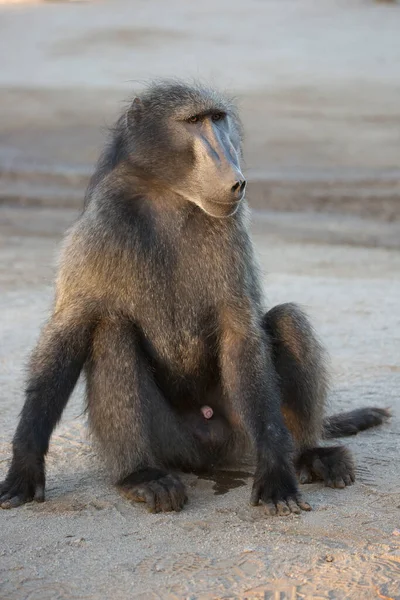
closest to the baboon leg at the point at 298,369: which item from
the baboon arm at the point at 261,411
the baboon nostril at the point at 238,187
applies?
the baboon arm at the point at 261,411

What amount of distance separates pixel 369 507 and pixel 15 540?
1.23m

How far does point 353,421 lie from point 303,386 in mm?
731

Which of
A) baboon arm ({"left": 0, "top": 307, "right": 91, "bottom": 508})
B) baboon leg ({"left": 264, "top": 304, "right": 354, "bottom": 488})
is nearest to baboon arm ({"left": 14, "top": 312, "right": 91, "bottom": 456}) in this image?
baboon arm ({"left": 0, "top": 307, "right": 91, "bottom": 508})

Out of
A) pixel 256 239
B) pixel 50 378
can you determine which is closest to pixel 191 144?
pixel 50 378

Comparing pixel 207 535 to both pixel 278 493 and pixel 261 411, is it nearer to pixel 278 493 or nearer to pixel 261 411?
pixel 278 493

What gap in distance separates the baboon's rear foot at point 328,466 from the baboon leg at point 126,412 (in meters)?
0.54

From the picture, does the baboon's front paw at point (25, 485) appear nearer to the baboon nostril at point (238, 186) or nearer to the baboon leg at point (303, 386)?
the baboon leg at point (303, 386)

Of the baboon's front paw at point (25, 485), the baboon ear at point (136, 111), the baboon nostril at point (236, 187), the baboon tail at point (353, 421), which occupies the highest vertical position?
the baboon ear at point (136, 111)

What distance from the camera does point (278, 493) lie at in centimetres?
392

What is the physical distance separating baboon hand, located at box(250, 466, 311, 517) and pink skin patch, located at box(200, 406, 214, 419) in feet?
1.30

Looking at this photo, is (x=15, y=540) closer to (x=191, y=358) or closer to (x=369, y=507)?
(x=191, y=358)

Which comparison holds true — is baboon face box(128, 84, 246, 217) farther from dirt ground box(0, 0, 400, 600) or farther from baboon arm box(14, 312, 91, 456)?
dirt ground box(0, 0, 400, 600)

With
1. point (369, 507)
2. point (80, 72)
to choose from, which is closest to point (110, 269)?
point (369, 507)

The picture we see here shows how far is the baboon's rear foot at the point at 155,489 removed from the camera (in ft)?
13.0
